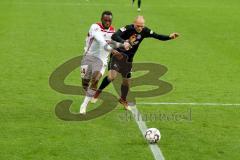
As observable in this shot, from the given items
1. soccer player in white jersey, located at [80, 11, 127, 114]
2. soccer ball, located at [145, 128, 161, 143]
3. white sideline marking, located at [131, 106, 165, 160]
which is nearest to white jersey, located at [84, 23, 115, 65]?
Answer: soccer player in white jersey, located at [80, 11, 127, 114]

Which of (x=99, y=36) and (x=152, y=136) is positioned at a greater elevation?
(x=99, y=36)

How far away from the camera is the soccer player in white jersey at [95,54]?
36.8 feet

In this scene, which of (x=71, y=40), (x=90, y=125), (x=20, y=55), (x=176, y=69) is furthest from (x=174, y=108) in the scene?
(x=71, y=40)

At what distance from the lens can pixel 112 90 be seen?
14039 millimetres

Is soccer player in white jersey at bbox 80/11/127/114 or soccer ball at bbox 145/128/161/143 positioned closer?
soccer ball at bbox 145/128/161/143

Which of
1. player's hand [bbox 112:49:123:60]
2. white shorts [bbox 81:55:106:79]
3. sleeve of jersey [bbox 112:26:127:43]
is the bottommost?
white shorts [bbox 81:55:106:79]

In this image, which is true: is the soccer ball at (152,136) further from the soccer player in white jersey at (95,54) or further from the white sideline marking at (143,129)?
the soccer player in white jersey at (95,54)

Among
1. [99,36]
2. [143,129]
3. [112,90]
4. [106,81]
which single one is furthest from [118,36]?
[112,90]

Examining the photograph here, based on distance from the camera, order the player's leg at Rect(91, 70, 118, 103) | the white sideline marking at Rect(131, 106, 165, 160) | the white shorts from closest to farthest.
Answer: the white sideline marking at Rect(131, 106, 165, 160)
the white shorts
the player's leg at Rect(91, 70, 118, 103)

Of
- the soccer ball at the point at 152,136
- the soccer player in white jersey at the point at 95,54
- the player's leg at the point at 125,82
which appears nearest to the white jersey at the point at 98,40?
the soccer player in white jersey at the point at 95,54

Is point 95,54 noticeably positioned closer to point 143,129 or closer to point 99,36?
point 99,36

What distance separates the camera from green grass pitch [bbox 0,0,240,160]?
9.34 m

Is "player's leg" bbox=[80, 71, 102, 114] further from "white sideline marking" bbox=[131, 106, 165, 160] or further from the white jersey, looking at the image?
"white sideline marking" bbox=[131, 106, 165, 160]

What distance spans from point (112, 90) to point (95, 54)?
233cm
